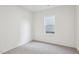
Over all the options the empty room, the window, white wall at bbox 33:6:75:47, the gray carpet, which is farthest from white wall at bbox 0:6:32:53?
the window

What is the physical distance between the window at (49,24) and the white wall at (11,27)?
1.16 m

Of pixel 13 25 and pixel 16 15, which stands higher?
pixel 16 15

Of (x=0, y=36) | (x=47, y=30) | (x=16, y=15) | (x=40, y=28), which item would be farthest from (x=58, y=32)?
(x=0, y=36)

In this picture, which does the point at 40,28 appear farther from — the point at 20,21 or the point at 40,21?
the point at 20,21

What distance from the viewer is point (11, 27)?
10.4ft

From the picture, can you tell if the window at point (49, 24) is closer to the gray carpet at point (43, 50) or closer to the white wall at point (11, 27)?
the white wall at point (11, 27)

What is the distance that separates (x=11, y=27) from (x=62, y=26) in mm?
2286

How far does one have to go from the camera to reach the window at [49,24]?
14.0 feet

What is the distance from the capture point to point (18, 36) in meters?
3.67

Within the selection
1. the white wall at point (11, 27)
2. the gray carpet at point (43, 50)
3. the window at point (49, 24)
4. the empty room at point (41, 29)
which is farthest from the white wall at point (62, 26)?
the white wall at point (11, 27)

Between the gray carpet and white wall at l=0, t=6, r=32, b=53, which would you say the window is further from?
the gray carpet

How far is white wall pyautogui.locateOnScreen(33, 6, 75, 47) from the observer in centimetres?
354

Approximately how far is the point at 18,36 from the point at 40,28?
1540mm
